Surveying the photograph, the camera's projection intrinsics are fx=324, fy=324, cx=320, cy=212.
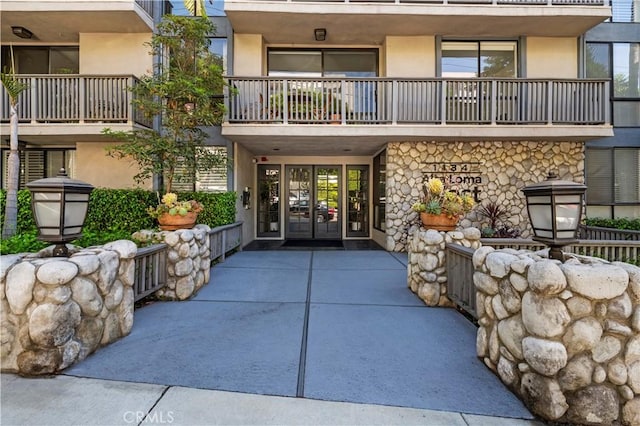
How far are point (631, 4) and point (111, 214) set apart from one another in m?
14.1

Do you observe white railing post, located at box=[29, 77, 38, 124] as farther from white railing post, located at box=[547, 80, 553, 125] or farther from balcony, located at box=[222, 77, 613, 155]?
white railing post, located at box=[547, 80, 553, 125]

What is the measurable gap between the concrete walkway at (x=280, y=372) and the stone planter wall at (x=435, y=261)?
0.72ft

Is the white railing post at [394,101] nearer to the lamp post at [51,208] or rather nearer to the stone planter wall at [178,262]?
the stone planter wall at [178,262]

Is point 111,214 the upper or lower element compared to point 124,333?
upper

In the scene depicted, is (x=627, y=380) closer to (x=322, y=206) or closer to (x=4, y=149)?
(x=322, y=206)

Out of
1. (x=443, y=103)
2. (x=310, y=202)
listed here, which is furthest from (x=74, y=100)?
(x=443, y=103)

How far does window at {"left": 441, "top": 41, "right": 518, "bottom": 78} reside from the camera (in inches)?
344

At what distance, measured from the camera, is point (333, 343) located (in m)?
3.21

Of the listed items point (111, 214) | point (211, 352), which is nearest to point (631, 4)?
point (211, 352)

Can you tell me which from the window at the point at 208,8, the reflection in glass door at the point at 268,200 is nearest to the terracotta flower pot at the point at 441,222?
the reflection in glass door at the point at 268,200

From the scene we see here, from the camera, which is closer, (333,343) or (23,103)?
(333,343)

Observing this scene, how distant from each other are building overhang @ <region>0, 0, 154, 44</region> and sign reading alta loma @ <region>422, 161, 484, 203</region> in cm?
800

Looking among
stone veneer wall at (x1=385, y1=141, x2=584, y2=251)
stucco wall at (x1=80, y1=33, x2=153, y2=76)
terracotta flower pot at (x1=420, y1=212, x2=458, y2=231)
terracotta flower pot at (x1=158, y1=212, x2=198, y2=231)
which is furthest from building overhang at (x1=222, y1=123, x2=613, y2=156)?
terracotta flower pot at (x1=420, y1=212, x2=458, y2=231)

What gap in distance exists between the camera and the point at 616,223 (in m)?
8.03
